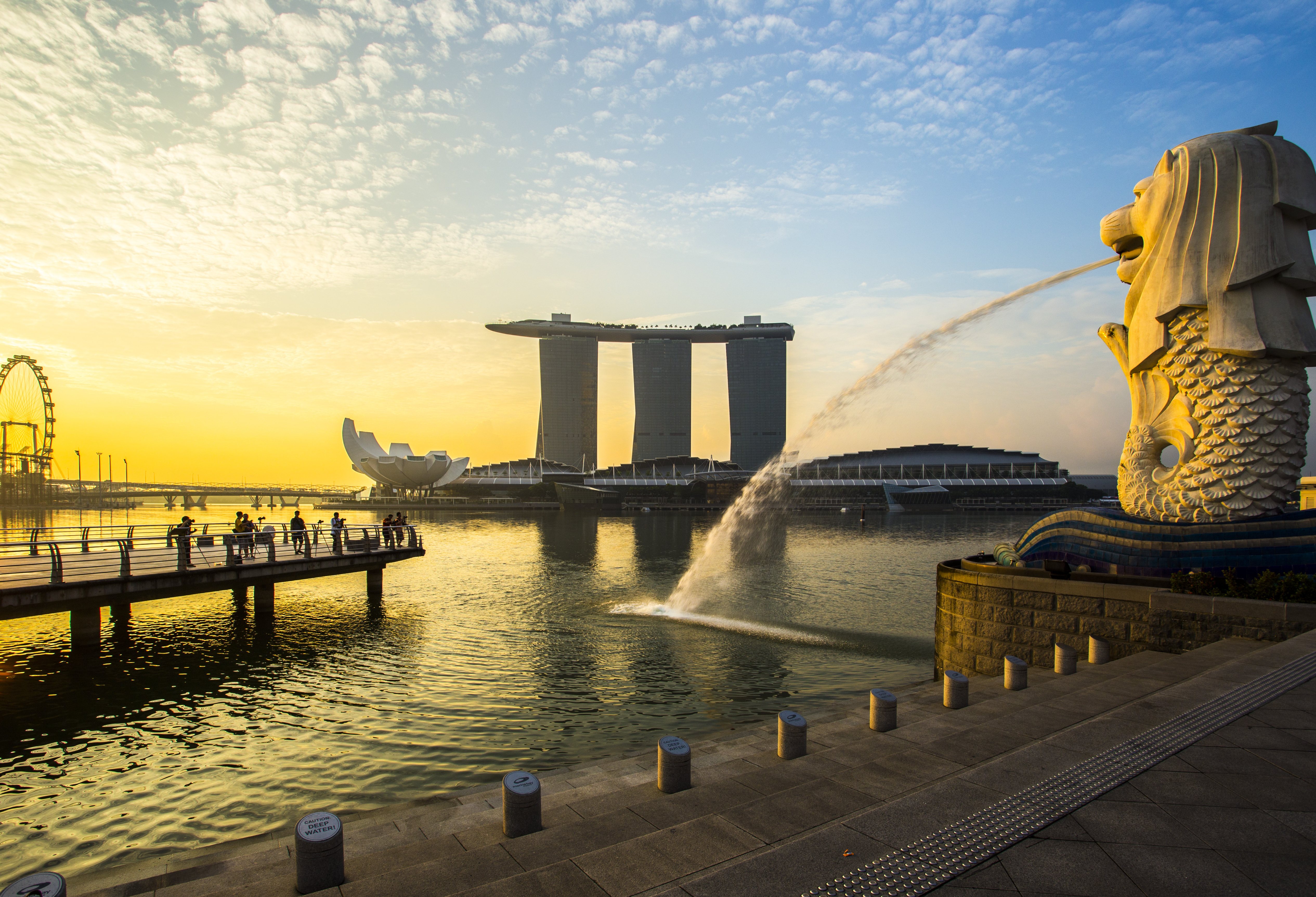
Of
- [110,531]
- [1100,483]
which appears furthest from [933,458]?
[110,531]

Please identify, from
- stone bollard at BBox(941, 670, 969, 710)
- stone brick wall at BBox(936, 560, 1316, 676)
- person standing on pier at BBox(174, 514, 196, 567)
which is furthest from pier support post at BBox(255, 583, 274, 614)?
stone bollard at BBox(941, 670, 969, 710)

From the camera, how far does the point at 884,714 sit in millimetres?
9609

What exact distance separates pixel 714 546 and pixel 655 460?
119m

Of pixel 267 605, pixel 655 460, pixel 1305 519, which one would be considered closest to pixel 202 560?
pixel 267 605

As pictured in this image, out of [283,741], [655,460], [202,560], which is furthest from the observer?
[655,460]

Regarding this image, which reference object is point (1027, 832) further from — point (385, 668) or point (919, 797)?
point (385, 668)

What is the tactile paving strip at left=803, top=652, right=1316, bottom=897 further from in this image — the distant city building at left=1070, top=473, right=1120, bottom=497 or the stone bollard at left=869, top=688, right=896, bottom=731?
the distant city building at left=1070, top=473, right=1120, bottom=497

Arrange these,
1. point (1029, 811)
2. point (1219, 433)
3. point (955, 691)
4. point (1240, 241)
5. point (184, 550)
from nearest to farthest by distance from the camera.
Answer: point (1029, 811), point (955, 691), point (1240, 241), point (1219, 433), point (184, 550)

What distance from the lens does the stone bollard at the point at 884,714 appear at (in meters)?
9.60

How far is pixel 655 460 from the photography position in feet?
550

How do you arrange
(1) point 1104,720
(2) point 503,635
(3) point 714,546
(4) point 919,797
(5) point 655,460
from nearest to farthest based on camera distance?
(4) point 919,797
(1) point 1104,720
(2) point 503,635
(3) point 714,546
(5) point 655,460

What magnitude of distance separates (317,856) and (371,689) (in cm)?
1089

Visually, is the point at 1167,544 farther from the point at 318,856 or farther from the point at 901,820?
the point at 318,856

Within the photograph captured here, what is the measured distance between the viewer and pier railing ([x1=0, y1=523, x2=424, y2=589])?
1728 cm
